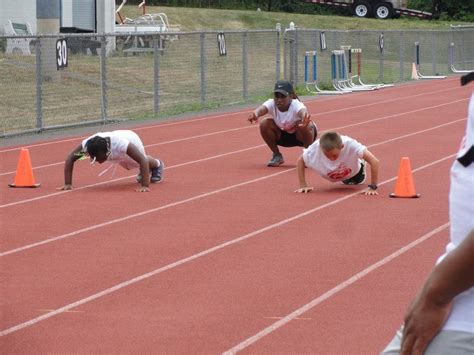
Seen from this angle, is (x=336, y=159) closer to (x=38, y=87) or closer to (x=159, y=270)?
(x=159, y=270)

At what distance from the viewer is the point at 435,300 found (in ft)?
9.02

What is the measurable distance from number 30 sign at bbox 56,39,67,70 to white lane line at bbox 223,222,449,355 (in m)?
10.9

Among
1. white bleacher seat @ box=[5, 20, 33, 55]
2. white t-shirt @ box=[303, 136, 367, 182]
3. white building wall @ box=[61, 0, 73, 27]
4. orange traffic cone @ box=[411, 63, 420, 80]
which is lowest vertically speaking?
orange traffic cone @ box=[411, 63, 420, 80]

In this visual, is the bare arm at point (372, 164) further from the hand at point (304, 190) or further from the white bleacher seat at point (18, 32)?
the white bleacher seat at point (18, 32)

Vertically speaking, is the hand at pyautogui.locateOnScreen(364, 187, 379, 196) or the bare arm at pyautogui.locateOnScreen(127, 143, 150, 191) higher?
the bare arm at pyautogui.locateOnScreen(127, 143, 150, 191)

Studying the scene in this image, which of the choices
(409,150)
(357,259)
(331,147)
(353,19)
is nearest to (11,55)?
(409,150)

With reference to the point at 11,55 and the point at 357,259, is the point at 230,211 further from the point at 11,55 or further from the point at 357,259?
the point at 11,55

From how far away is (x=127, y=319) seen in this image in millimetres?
6953

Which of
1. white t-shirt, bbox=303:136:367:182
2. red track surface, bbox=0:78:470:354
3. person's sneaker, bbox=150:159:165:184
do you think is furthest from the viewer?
person's sneaker, bbox=150:159:165:184

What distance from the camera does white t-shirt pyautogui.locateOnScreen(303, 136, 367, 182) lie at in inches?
478

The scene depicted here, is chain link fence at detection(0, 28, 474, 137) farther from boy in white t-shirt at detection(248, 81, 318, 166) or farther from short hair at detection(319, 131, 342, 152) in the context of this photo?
short hair at detection(319, 131, 342, 152)

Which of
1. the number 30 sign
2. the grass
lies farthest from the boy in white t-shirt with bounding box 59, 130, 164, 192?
the grass

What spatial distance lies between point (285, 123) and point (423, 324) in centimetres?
1213

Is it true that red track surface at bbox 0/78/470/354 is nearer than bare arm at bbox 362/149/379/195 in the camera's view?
Yes
